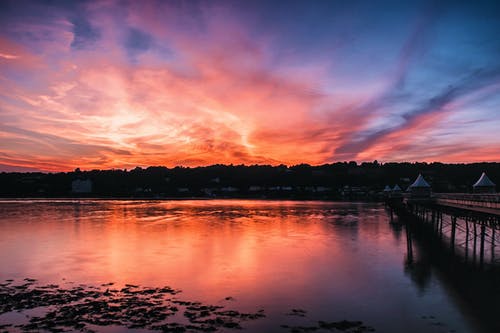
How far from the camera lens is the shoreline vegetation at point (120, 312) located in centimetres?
1698

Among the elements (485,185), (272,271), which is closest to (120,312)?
(272,271)

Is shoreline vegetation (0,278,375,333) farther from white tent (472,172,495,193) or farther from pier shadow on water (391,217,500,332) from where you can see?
white tent (472,172,495,193)

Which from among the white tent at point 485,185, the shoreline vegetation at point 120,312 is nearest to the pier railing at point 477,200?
the white tent at point 485,185

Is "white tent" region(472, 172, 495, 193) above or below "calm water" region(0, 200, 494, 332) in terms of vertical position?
above

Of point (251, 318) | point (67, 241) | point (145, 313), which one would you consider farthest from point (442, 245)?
point (67, 241)

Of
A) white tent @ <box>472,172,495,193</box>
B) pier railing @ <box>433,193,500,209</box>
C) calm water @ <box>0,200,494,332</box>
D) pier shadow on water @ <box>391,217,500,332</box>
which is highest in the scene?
white tent @ <box>472,172,495,193</box>

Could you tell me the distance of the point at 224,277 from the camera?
1098 inches

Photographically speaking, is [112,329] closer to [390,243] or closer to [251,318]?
[251,318]

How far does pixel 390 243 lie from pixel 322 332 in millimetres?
32111

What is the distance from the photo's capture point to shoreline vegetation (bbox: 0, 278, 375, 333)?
669 inches

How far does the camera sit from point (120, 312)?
61.8 ft

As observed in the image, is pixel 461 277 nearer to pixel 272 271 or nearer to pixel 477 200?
pixel 477 200

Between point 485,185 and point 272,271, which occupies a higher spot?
point 485,185

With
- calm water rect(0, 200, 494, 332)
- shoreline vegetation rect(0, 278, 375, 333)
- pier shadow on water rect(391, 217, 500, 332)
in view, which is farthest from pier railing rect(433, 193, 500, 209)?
shoreline vegetation rect(0, 278, 375, 333)
